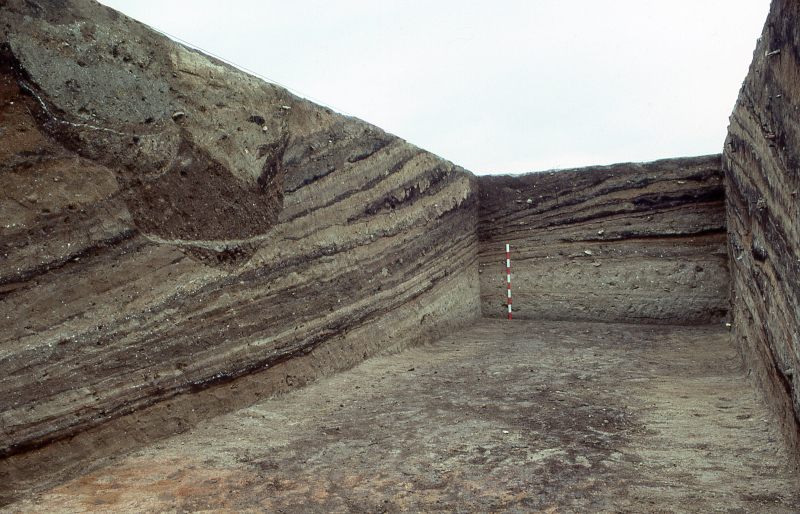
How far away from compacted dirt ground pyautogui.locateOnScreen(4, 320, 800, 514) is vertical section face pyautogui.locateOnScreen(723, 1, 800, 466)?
7.4 inches

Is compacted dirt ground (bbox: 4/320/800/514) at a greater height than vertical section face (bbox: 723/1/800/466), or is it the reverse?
vertical section face (bbox: 723/1/800/466)

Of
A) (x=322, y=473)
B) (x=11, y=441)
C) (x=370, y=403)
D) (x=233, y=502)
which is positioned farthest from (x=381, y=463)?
(x=11, y=441)

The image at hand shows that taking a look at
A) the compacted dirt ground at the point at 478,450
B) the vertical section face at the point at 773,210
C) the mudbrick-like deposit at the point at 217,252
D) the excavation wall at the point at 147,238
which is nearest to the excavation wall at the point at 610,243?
the mudbrick-like deposit at the point at 217,252

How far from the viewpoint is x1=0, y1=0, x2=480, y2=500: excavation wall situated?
1.72 metres

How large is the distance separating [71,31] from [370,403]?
5.97 ft

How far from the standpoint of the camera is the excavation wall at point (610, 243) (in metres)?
4.09

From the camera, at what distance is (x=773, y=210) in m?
2.15

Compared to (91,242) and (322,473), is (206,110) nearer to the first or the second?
(91,242)

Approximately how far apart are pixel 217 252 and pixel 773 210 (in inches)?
87.6

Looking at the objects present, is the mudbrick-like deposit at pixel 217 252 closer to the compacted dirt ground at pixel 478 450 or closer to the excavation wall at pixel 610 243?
the compacted dirt ground at pixel 478 450

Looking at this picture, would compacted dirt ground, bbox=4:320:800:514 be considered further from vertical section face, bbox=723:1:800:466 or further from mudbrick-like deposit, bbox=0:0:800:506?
vertical section face, bbox=723:1:800:466

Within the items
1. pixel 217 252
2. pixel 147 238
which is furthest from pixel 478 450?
pixel 147 238

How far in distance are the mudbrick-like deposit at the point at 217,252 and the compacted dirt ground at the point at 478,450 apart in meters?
0.04

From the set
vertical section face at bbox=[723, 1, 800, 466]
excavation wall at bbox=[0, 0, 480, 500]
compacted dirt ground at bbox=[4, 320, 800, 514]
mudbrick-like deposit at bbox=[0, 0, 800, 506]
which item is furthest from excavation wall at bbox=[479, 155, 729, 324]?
excavation wall at bbox=[0, 0, 480, 500]
